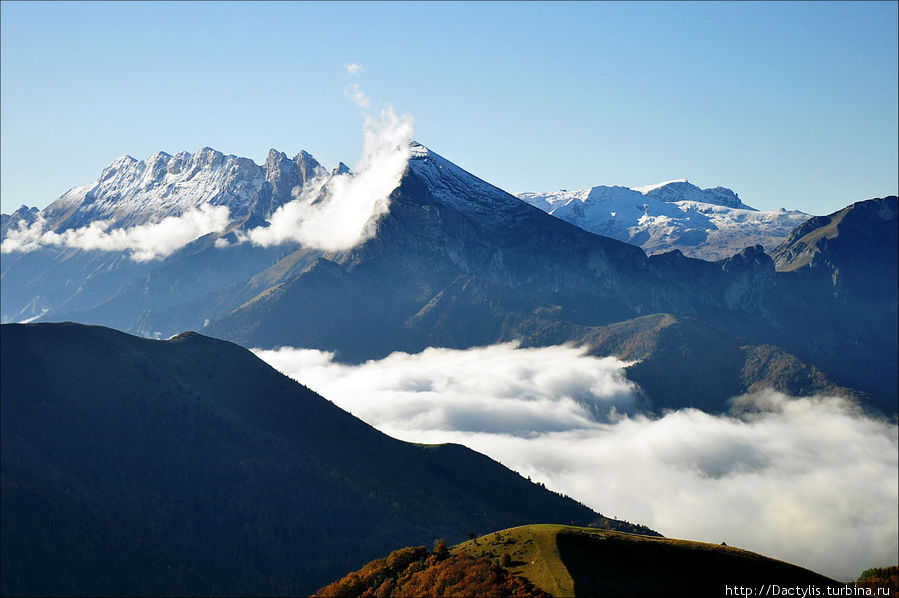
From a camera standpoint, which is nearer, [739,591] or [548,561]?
[739,591]

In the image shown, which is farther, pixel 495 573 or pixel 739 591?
pixel 495 573

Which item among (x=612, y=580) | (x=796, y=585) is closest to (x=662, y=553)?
(x=612, y=580)

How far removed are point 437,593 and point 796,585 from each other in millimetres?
86394

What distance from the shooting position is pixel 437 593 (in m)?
187

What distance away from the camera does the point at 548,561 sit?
18738 centimetres

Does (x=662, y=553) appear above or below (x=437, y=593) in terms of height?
above

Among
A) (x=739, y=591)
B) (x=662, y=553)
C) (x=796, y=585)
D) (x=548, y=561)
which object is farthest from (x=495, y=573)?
(x=796, y=585)

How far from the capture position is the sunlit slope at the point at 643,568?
174 metres

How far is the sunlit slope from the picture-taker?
174m

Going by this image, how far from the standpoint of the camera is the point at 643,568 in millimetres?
184500

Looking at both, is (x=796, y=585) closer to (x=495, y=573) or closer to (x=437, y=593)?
(x=495, y=573)

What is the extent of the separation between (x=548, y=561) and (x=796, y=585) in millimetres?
59083

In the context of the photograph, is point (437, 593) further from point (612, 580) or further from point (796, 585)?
point (796, 585)

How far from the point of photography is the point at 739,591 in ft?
574
